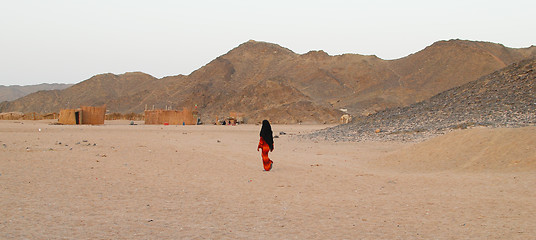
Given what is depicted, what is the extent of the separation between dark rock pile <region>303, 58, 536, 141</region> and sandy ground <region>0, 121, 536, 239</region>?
6.57 meters

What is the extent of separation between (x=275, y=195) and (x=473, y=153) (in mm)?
6130

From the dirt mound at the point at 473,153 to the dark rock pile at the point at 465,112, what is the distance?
18.2 ft

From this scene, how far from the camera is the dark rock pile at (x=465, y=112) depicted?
18797mm

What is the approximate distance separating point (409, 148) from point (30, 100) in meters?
105

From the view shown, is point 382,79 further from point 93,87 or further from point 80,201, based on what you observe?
point 80,201

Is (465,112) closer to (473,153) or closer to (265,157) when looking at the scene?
(473,153)

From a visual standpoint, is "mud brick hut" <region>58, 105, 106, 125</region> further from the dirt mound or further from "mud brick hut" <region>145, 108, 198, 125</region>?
the dirt mound

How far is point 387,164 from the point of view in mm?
12883

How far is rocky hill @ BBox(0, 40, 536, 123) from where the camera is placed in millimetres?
74188

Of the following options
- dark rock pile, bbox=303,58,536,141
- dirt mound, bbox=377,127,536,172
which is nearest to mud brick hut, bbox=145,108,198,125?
dark rock pile, bbox=303,58,536,141

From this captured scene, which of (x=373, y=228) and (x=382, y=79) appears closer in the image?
(x=373, y=228)

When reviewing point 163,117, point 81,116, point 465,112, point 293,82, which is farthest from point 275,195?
point 293,82

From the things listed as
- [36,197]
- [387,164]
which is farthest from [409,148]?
[36,197]

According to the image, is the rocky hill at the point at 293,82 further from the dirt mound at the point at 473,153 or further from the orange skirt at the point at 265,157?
the orange skirt at the point at 265,157
